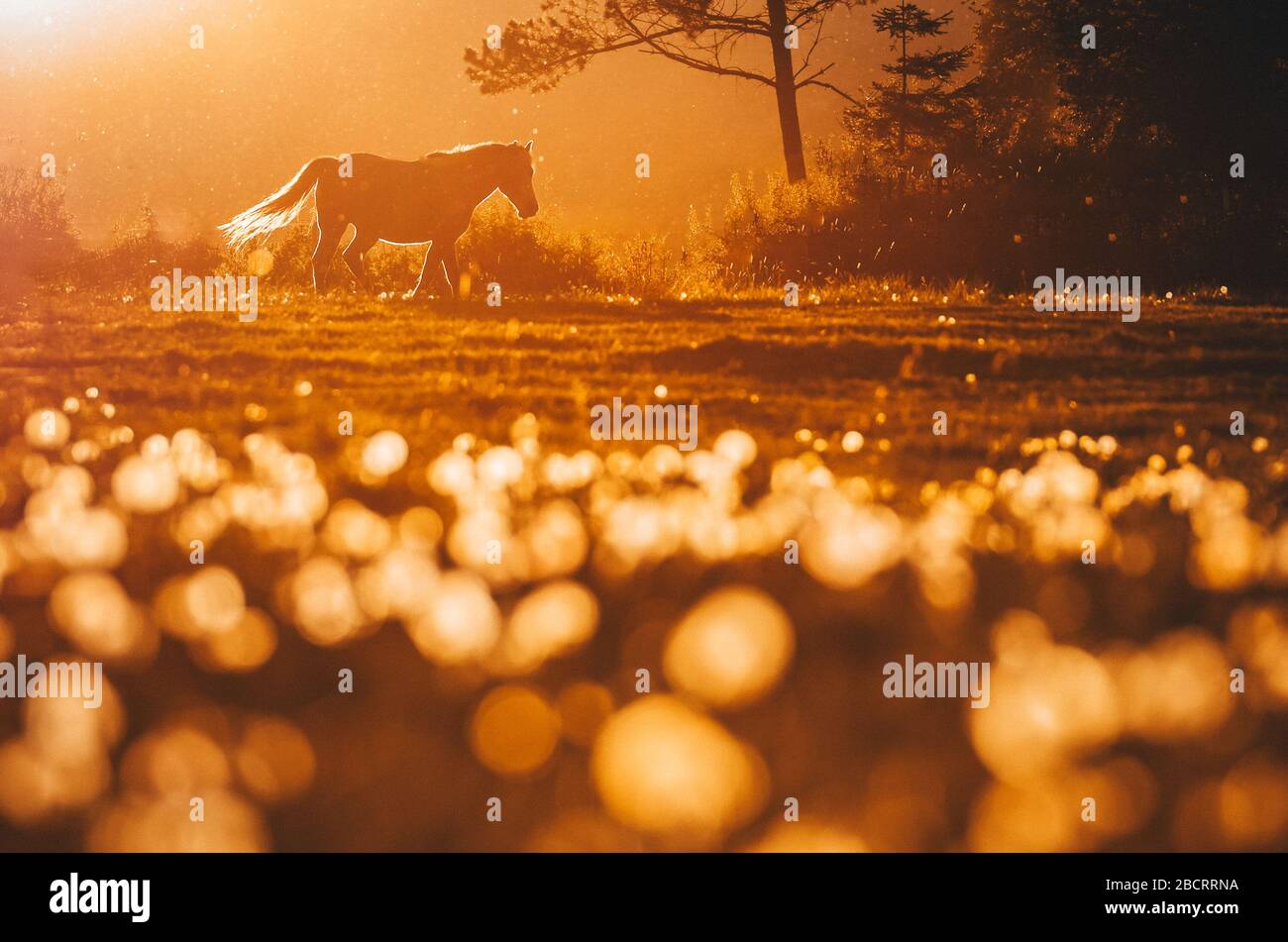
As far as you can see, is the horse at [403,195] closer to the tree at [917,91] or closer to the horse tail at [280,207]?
the horse tail at [280,207]

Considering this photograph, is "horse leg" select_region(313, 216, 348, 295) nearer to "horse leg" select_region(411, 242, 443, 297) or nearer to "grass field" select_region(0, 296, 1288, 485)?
"horse leg" select_region(411, 242, 443, 297)

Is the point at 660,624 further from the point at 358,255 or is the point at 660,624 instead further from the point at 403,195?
the point at 358,255

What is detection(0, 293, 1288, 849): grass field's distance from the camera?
3740mm

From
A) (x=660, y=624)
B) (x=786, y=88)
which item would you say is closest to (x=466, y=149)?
(x=786, y=88)

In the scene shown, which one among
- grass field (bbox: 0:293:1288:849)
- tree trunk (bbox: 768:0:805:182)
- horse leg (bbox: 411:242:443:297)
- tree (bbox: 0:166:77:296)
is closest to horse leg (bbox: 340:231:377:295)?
horse leg (bbox: 411:242:443:297)

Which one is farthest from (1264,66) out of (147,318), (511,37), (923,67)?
(147,318)

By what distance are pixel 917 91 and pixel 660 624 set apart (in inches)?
1184

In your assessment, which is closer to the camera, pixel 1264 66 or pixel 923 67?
pixel 1264 66

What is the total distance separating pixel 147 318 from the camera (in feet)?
54.4

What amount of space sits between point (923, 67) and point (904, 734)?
30.9 metres

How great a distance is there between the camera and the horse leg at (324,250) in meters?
22.3

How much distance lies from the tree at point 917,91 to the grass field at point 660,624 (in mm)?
23103

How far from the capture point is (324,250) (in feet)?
74.2
